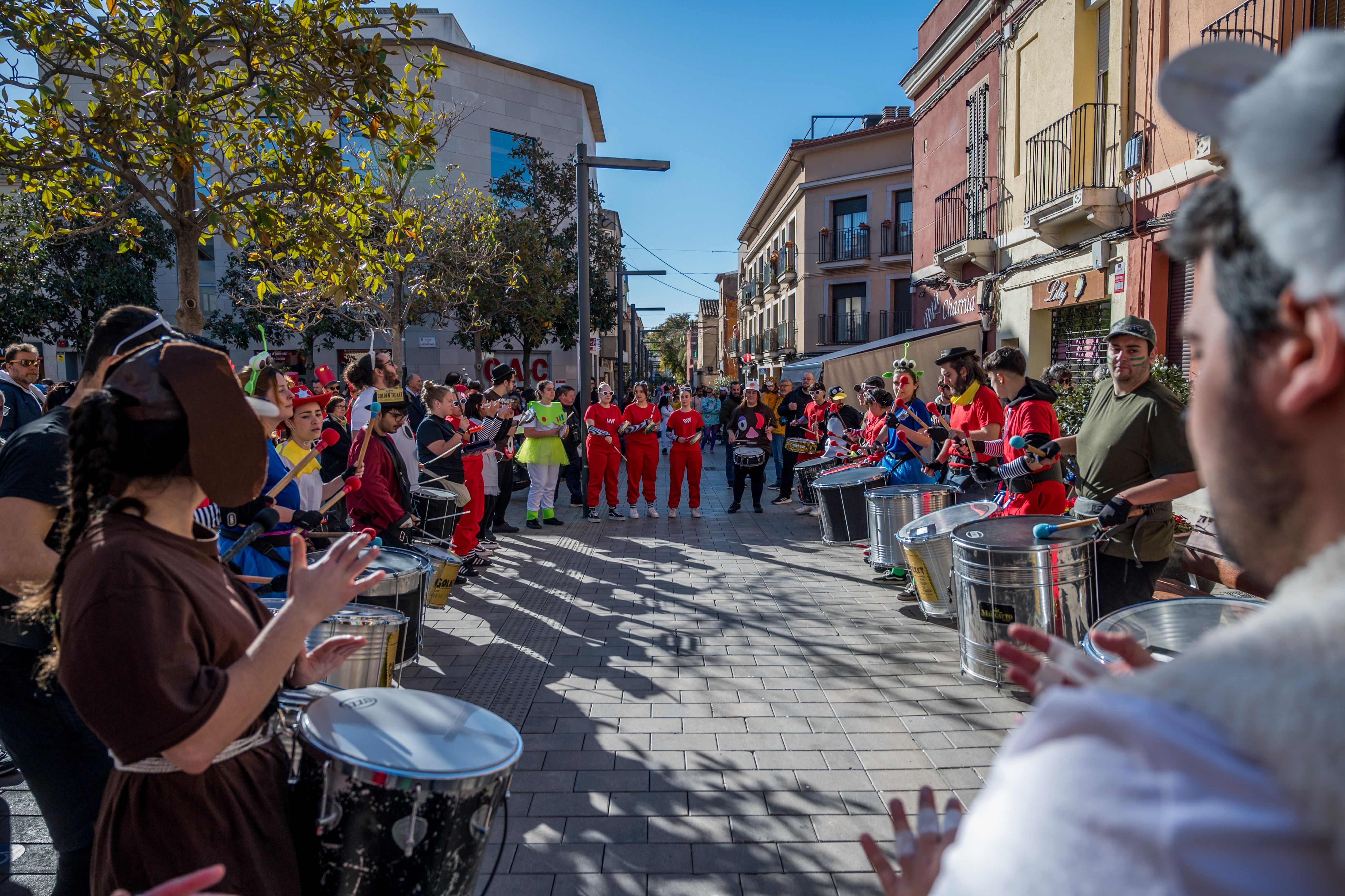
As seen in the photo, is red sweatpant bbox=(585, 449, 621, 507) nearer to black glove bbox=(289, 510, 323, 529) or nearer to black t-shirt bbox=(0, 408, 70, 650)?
black glove bbox=(289, 510, 323, 529)

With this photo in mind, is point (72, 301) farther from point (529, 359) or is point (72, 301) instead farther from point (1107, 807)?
point (1107, 807)

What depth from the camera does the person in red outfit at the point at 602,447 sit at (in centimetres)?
1156

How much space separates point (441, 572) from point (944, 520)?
3629mm

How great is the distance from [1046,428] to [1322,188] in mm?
4978

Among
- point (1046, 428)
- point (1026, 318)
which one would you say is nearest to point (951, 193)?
point (1026, 318)

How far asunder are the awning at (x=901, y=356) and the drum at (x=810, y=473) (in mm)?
4119

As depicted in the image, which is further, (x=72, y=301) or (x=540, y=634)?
(x=72, y=301)

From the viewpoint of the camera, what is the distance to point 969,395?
692 centimetres

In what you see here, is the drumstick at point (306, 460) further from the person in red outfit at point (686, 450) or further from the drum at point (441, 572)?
the person in red outfit at point (686, 450)

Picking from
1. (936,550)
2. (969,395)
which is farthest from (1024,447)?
(969,395)

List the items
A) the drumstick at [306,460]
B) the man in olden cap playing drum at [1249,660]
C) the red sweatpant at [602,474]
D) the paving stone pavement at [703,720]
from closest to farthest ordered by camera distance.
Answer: the man in olden cap playing drum at [1249,660] → the paving stone pavement at [703,720] → the drumstick at [306,460] → the red sweatpant at [602,474]

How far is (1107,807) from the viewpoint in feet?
1.99

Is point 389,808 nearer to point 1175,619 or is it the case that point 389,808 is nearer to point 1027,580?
point 1175,619

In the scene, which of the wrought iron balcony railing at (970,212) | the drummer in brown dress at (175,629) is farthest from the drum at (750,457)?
the drummer in brown dress at (175,629)
